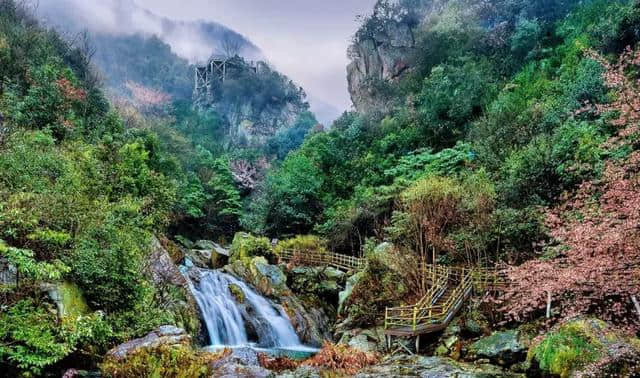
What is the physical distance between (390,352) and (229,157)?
3031 cm

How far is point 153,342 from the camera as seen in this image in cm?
733

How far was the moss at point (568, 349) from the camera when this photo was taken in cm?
795

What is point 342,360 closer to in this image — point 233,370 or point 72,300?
point 233,370

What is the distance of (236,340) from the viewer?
14391mm

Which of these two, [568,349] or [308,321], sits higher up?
[568,349]

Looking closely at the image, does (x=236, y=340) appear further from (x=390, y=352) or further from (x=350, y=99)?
(x=350, y=99)

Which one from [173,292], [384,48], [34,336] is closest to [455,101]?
[384,48]

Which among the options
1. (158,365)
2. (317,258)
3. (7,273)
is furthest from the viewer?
(317,258)

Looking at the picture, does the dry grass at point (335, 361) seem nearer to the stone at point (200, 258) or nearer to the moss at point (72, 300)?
the moss at point (72, 300)

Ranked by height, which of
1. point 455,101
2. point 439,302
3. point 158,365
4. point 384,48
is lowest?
point 158,365

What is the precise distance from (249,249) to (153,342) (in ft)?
42.7

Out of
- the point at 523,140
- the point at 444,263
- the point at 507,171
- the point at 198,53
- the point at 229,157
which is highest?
the point at 198,53

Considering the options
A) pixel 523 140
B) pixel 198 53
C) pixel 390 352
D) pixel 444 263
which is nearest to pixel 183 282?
pixel 390 352

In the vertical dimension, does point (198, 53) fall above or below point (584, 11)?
above
